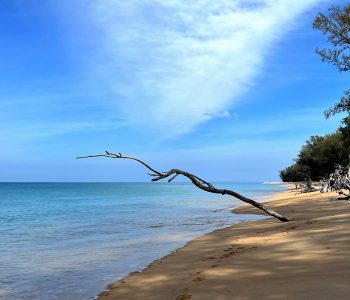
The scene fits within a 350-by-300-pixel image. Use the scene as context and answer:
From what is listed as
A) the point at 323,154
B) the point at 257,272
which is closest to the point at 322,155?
the point at 323,154

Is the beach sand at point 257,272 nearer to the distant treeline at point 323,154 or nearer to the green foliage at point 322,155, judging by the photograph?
the distant treeline at point 323,154

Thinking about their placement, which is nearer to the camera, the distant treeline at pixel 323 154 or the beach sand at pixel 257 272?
the beach sand at pixel 257 272

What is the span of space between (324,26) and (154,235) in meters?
15.5

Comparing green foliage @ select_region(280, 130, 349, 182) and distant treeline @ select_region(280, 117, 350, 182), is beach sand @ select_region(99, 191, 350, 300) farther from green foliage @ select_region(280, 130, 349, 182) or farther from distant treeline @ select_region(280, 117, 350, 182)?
green foliage @ select_region(280, 130, 349, 182)

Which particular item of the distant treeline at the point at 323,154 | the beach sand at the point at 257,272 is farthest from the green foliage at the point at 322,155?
the beach sand at the point at 257,272

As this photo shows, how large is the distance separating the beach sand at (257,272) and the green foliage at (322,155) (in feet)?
160

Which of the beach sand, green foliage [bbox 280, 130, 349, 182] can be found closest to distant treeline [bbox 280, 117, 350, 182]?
green foliage [bbox 280, 130, 349, 182]

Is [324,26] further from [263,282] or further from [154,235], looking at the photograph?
[263,282]

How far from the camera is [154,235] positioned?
15.8 metres

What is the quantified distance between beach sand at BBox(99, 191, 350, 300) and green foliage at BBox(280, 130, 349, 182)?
4878 cm

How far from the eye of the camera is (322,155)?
7000 centimetres

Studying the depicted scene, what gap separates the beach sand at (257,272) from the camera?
570 cm

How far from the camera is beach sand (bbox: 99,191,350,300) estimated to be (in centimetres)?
570

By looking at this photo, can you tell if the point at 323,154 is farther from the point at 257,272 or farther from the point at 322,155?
the point at 257,272
